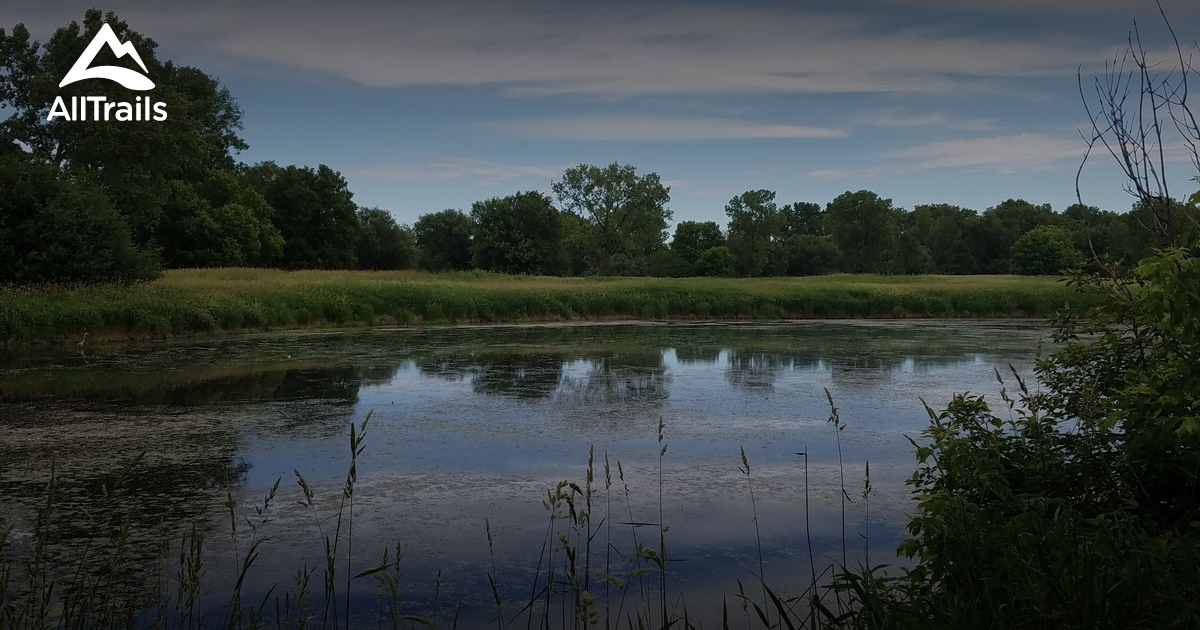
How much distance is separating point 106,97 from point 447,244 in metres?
50.0

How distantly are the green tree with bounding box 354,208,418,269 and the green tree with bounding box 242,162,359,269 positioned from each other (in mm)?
6193

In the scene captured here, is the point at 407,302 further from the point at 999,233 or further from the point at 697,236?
the point at 999,233

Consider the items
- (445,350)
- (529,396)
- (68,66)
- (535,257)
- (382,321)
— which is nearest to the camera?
(529,396)

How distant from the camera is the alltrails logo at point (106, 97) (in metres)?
30.7

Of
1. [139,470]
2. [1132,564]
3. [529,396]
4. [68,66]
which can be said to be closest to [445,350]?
[529,396]

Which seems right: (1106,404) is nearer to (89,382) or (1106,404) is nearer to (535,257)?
(89,382)

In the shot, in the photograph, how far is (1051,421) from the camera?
17.5 feet

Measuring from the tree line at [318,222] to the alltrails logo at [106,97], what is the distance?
33 centimetres

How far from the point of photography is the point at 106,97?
31.4 meters

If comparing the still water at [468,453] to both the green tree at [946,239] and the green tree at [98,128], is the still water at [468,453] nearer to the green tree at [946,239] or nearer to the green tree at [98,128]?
the green tree at [98,128]

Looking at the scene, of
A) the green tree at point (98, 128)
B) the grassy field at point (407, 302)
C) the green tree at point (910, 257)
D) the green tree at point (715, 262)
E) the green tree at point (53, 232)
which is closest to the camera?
the grassy field at point (407, 302)

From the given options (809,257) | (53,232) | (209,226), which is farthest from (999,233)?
(53,232)

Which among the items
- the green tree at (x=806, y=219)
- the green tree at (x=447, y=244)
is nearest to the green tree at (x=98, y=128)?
the green tree at (x=447, y=244)

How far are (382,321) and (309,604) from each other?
21728 mm
